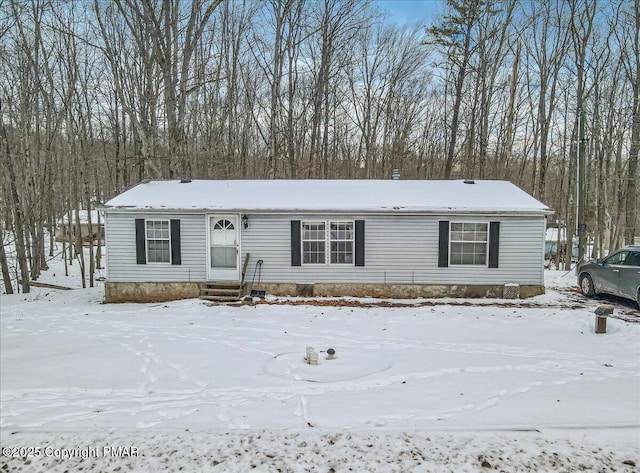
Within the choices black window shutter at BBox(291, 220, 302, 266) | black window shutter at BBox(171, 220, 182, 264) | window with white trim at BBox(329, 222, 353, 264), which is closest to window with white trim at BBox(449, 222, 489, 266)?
window with white trim at BBox(329, 222, 353, 264)

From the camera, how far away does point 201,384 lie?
16.5 ft

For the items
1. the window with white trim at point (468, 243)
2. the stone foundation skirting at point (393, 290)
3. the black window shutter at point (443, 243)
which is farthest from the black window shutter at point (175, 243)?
the window with white trim at point (468, 243)

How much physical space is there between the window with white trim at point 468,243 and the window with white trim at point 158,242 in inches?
319

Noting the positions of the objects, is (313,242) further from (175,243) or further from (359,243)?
(175,243)

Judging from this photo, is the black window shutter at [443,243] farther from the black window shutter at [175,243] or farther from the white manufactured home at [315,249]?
the black window shutter at [175,243]

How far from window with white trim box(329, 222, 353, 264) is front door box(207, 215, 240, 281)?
8.95 ft

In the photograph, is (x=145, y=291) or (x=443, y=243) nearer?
(x=443, y=243)

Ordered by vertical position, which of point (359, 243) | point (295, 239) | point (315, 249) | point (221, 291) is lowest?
point (221, 291)

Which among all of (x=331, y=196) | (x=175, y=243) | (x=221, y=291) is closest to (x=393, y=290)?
(x=331, y=196)

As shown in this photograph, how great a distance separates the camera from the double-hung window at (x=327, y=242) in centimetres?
1095

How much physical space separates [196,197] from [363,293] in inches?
224

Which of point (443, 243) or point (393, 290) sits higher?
point (443, 243)

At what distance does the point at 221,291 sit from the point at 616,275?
10.2 meters

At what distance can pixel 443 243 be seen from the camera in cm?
1073
